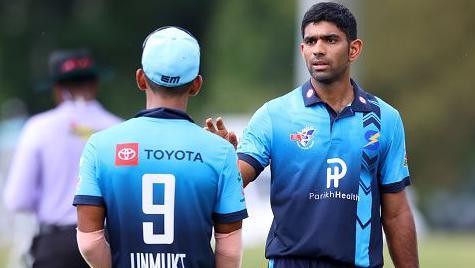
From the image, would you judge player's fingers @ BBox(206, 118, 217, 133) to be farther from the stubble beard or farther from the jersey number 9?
the stubble beard

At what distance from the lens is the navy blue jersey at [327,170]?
740cm

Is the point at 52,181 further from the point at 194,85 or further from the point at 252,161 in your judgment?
the point at 194,85

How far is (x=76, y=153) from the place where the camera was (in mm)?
9891

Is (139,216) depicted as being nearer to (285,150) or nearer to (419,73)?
(285,150)

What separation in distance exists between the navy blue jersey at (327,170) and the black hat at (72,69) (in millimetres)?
3133

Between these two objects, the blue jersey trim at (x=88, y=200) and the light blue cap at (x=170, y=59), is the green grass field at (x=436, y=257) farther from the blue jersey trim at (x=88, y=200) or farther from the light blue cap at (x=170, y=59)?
the blue jersey trim at (x=88, y=200)

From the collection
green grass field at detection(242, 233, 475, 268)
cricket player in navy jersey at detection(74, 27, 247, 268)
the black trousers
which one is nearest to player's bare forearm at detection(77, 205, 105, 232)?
cricket player in navy jersey at detection(74, 27, 247, 268)

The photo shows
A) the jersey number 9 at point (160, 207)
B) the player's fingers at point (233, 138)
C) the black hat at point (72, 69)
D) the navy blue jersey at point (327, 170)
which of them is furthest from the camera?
the black hat at point (72, 69)

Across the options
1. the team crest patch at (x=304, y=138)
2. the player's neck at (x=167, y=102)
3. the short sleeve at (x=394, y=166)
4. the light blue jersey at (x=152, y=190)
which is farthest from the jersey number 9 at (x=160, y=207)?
the short sleeve at (x=394, y=166)

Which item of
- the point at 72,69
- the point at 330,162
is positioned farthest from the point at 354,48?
the point at 72,69

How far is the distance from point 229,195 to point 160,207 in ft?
1.07

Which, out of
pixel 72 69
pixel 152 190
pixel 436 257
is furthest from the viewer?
pixel 436 257

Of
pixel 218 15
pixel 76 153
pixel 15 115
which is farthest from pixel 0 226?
pixel 76 153

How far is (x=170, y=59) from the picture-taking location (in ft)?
21.7
